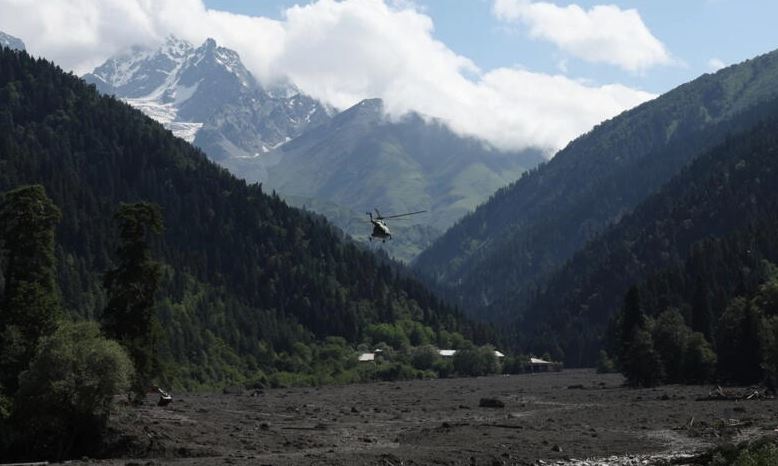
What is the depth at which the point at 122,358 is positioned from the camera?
77500 millimetres

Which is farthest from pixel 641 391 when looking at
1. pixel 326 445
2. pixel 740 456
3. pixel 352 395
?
pixel 740 456

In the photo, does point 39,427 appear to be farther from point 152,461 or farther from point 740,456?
point 740,456

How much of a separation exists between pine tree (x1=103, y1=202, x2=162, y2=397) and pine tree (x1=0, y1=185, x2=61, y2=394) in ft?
27.4

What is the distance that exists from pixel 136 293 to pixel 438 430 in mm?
30661

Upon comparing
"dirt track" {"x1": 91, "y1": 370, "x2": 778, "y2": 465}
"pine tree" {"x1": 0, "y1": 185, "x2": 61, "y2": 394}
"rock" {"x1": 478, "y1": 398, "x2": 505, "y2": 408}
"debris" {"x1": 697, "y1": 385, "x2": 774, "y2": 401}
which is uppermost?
"pine tree" {"x1": 0, "y1": 185, "x2": 61, "y2": 394}

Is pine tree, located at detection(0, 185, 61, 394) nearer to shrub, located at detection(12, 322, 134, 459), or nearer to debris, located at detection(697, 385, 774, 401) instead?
shrub, located at detection(12, 322, 134, 459)

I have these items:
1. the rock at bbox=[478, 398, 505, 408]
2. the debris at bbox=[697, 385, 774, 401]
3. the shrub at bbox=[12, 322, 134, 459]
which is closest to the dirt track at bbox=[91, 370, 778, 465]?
the rock at bbox=[478, 398, 505, 408]

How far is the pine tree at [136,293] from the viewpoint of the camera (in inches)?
3755

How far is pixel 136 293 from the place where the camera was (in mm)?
97125

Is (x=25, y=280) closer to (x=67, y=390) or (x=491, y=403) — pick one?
(x=67, y=390)

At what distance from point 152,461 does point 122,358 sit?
799 centimetres

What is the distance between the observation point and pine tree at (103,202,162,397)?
95.4m

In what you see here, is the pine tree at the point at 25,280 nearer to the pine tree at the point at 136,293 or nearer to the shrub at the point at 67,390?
the shrub at the point at 67,390

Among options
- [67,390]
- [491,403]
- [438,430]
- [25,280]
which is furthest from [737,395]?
[25,280]
